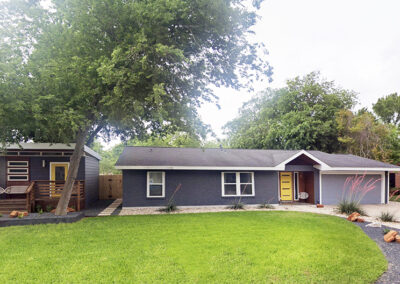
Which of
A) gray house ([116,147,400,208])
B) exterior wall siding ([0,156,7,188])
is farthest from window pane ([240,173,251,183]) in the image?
exterior wall siding ([0,156,7,188])

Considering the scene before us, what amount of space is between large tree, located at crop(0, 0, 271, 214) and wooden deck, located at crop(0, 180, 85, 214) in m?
1.65

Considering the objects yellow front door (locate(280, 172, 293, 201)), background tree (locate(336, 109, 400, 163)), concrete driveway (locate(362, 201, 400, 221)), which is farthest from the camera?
background tree (locate(336, 109, 400, 163))

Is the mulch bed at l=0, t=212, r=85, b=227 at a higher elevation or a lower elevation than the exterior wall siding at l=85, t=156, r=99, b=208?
lower

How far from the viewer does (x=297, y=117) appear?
23766mm

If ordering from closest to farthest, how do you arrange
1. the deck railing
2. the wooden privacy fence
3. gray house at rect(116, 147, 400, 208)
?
the deck railing, gray house at rect(116, 147, 400, 208), the wooden privacy fence

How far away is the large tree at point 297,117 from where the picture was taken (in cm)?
2353

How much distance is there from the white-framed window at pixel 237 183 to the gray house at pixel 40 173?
272 inches

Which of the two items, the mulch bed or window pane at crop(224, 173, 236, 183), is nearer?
the mulch bed

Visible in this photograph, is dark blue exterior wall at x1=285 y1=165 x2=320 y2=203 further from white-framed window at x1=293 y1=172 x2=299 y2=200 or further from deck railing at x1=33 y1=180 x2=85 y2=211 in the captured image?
deck railing at x1=33 y1=180 x2=85 y2=211

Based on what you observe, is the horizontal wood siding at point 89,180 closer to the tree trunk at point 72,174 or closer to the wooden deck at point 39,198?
the wooden deck at point 39,198

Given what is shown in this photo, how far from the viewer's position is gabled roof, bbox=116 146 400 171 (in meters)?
12.5

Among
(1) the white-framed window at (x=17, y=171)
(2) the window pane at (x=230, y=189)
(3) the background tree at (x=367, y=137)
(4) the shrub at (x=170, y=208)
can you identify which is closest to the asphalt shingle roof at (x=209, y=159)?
(2) the window pane at (x=230, y=189)

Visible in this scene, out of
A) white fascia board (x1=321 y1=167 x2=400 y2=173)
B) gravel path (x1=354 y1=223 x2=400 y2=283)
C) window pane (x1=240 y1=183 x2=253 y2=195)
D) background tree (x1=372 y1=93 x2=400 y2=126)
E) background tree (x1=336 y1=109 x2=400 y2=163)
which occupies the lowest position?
gravel path (x1=354 y1=223 x2=400 y2=283)

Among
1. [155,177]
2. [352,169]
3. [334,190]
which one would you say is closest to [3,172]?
[155,177]
